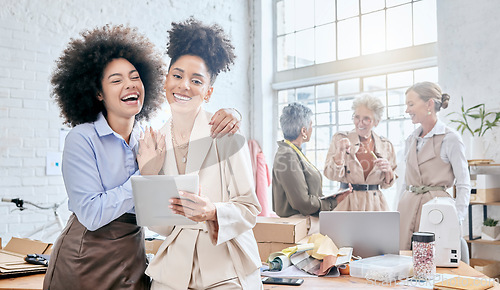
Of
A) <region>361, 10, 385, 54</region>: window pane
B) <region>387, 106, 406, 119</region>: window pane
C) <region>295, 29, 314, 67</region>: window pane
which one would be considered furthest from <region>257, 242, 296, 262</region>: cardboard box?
<region>295, 29, 314, 67</region>: window pane

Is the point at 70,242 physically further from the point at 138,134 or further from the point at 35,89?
the point at 35,89

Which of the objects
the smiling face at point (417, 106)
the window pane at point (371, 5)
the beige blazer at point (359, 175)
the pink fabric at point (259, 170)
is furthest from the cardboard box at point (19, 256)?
the window pane at point (371, 5)

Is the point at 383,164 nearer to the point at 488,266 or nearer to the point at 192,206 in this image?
the point at 488,266

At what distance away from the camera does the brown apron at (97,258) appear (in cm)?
136

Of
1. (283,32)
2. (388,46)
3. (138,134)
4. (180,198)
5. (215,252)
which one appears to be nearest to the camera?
(180,198)

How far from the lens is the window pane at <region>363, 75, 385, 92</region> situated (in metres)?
5.32

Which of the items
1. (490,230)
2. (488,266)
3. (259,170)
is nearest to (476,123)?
(490,230)

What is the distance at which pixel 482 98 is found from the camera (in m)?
4.26

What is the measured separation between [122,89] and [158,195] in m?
0.40

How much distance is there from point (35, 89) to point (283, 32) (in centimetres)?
339

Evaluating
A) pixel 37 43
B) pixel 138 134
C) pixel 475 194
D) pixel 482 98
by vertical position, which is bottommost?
pixel 475 194

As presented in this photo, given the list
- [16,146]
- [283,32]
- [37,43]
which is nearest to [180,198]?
[16,146]

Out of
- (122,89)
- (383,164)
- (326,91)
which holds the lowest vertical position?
(383,164)

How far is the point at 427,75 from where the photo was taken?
4961 mm
